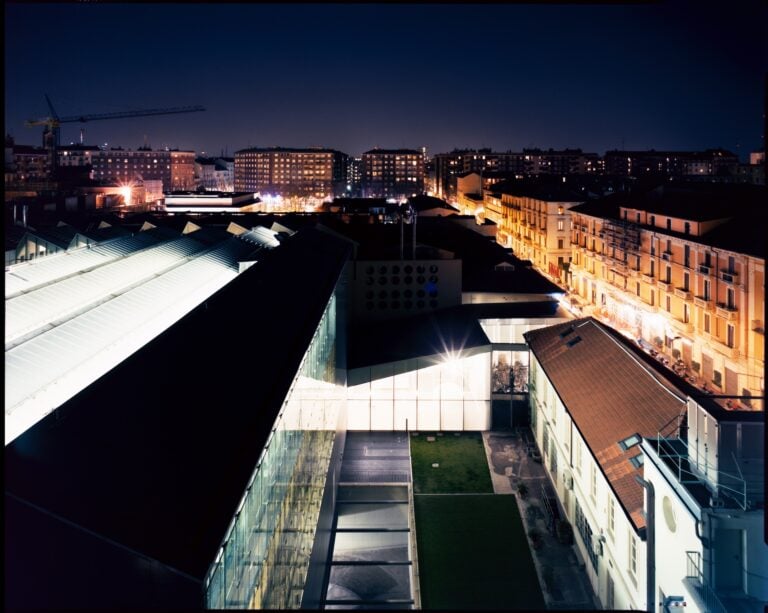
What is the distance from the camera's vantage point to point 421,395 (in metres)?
13.3

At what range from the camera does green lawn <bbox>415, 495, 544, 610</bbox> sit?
26.2 feet

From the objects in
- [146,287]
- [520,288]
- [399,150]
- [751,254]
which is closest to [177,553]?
[146,287]

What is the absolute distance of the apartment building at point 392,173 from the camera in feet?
248

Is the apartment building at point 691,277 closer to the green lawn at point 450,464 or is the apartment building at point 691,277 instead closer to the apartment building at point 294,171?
the green lawn at point 450,464

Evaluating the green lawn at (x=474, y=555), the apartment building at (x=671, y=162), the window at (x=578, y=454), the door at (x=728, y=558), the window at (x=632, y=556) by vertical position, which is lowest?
the green lawn at (x=474, y=555)

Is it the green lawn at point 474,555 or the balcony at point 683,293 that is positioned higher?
the balcony at point 683,293

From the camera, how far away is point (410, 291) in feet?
52.8

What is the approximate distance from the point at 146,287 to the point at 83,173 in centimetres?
5044

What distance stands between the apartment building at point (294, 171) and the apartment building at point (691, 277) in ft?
179

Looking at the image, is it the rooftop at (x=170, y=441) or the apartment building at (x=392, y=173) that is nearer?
the rooftop at (x=170, y=441)

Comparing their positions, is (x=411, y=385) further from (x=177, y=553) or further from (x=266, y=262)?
(x=177, y=553)

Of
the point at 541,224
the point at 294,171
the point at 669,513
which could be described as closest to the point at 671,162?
the point at 294,171

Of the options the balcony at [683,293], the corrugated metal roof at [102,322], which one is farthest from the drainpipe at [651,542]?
the balcony at [683,293]

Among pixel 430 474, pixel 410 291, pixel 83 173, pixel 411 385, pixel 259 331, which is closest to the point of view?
pixel 259 331
